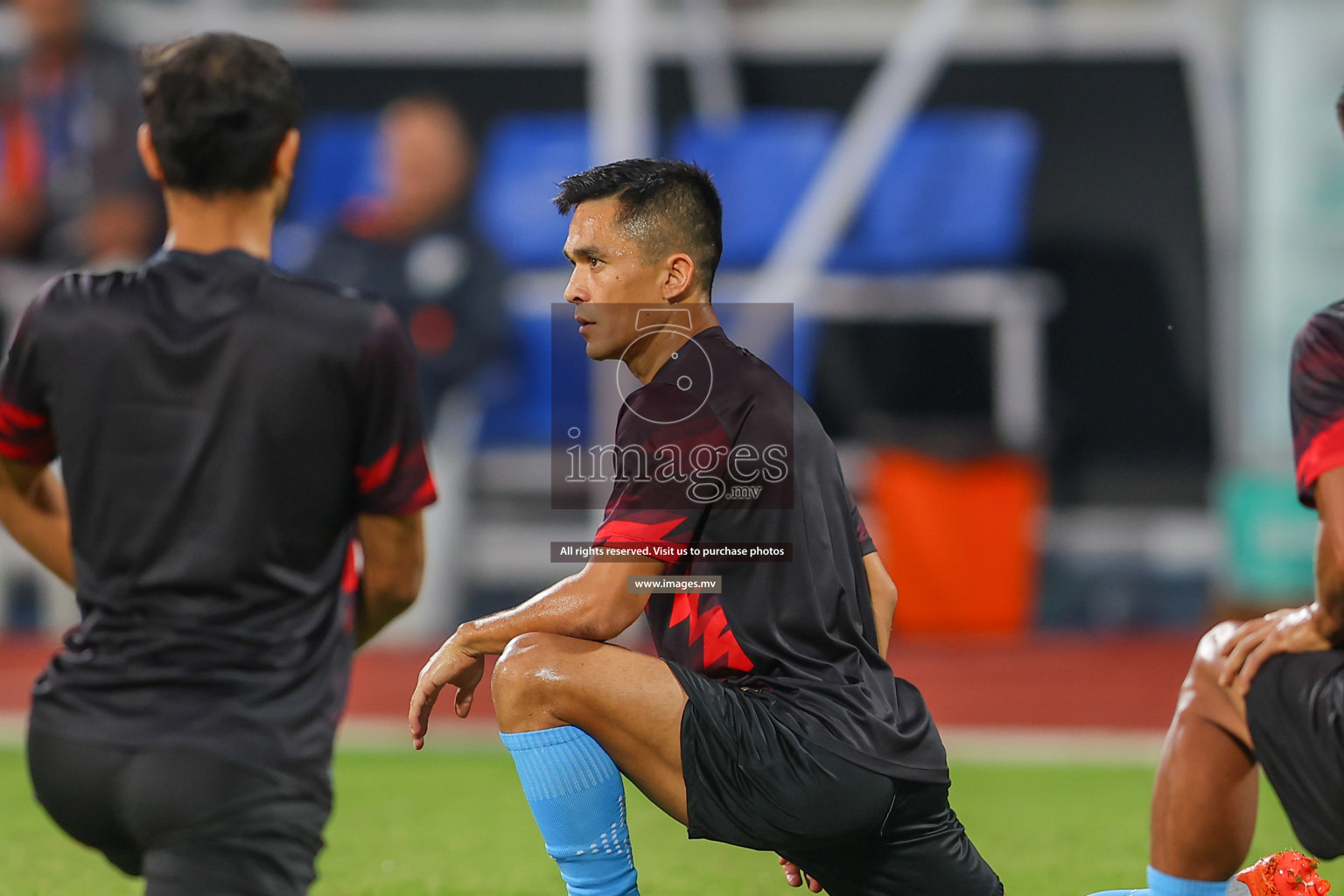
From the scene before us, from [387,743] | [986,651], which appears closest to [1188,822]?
[387,743]

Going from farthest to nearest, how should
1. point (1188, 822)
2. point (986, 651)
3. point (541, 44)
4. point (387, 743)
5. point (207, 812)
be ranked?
point (541, 44) → point (986, 651) → point (387, 743) → point (1188, 822) → point (207, 812)

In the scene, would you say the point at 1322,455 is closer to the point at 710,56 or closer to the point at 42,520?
the point at 42,520

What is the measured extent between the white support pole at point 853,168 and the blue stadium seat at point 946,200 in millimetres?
112

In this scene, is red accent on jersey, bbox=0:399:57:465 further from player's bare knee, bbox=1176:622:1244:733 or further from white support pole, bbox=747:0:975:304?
white support pole, bbox=747:0:975:304

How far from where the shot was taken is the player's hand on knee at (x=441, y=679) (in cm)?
263

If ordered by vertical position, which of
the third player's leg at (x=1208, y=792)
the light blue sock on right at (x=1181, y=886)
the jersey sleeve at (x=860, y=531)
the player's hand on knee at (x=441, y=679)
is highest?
the jersey sleeve at (x=860, y=531)

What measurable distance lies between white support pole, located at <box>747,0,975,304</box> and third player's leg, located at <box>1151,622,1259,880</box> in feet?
18.1

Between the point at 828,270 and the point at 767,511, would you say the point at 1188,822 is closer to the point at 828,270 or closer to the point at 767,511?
the point at 767,511

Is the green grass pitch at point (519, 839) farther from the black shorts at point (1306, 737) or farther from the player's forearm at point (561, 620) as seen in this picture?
the player's forearm at point (561, 620)

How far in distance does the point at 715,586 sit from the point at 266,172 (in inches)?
37.6

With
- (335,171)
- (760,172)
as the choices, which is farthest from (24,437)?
(335,171)

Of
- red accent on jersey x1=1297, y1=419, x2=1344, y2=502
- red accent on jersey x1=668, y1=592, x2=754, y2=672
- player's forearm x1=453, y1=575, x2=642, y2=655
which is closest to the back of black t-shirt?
player's forearm x1=453, y1=575, x2=642, y2=655

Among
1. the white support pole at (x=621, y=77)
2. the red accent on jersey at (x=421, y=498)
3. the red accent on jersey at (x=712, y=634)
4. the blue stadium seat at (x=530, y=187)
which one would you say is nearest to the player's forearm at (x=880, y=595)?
the red accent on jersey at (x=712, y=634)

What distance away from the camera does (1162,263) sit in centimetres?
930
